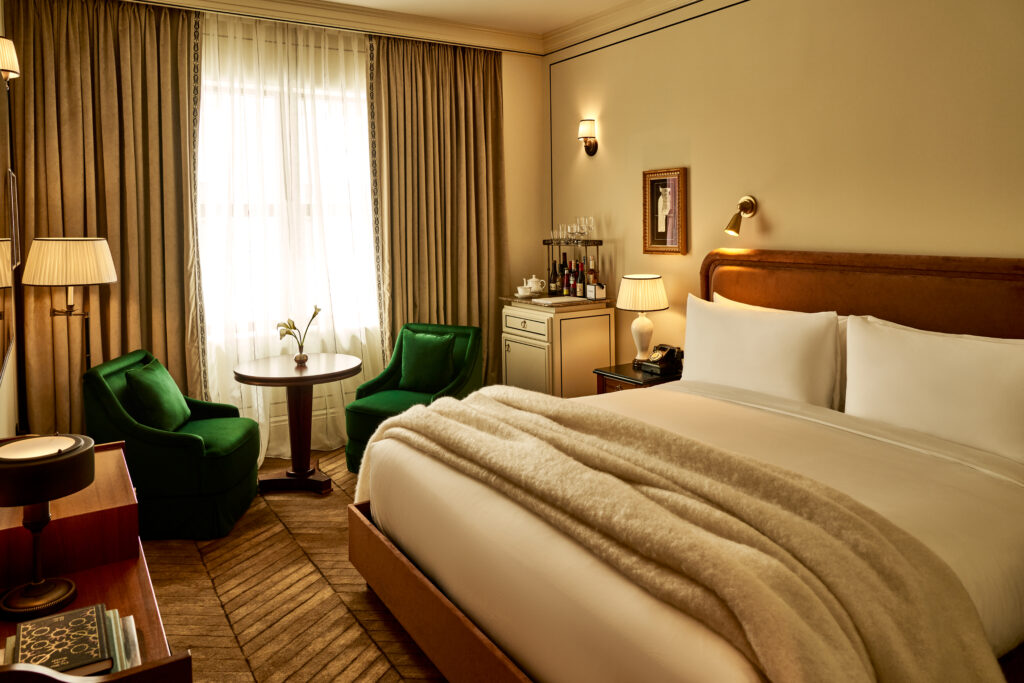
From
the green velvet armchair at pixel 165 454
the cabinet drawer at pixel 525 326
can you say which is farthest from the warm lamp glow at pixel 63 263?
the cabinet drawer at pixel 525 326

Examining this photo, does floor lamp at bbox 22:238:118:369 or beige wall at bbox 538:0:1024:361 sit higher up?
beige wall at bbox 538:0:1024:361

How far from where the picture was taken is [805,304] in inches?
137

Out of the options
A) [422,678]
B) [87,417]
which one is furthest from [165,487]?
[422,678]

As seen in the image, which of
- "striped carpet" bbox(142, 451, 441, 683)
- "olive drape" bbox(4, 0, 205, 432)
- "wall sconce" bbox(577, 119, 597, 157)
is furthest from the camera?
"wall sconce" bbox(577, 119, 597, 157)

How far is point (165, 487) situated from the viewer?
10.7 ft

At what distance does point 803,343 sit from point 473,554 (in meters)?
1.77

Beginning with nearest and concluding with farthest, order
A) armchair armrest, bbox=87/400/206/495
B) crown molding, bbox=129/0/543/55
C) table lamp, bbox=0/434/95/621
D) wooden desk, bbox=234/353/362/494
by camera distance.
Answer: table lamp, bbox=0/434/95/621 < armchair armrest, bbox=87/400/206/495 < wooden desk, bbox=234/353/362/494 < crown molding, bbox=129/0/543/55

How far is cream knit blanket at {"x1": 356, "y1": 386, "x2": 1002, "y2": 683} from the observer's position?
1.40 m

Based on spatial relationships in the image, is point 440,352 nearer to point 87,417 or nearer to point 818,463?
point 87,417

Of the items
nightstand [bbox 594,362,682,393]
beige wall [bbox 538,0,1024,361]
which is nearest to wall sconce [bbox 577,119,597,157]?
beige wall [bbox 538,0,1024,361]

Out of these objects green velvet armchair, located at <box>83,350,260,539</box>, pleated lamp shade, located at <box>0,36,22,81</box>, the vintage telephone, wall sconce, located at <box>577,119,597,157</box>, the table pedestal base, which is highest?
wall sconce, located at <box>577,119,597,157</box>

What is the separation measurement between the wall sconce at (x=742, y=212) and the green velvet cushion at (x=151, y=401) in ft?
9.68

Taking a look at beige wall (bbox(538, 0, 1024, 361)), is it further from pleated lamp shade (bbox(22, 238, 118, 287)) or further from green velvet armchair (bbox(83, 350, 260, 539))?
pleated lamp shade (bbox(22, 238, 118, 287))

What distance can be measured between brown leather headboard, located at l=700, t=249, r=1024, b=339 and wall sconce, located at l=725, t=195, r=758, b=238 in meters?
0.15
